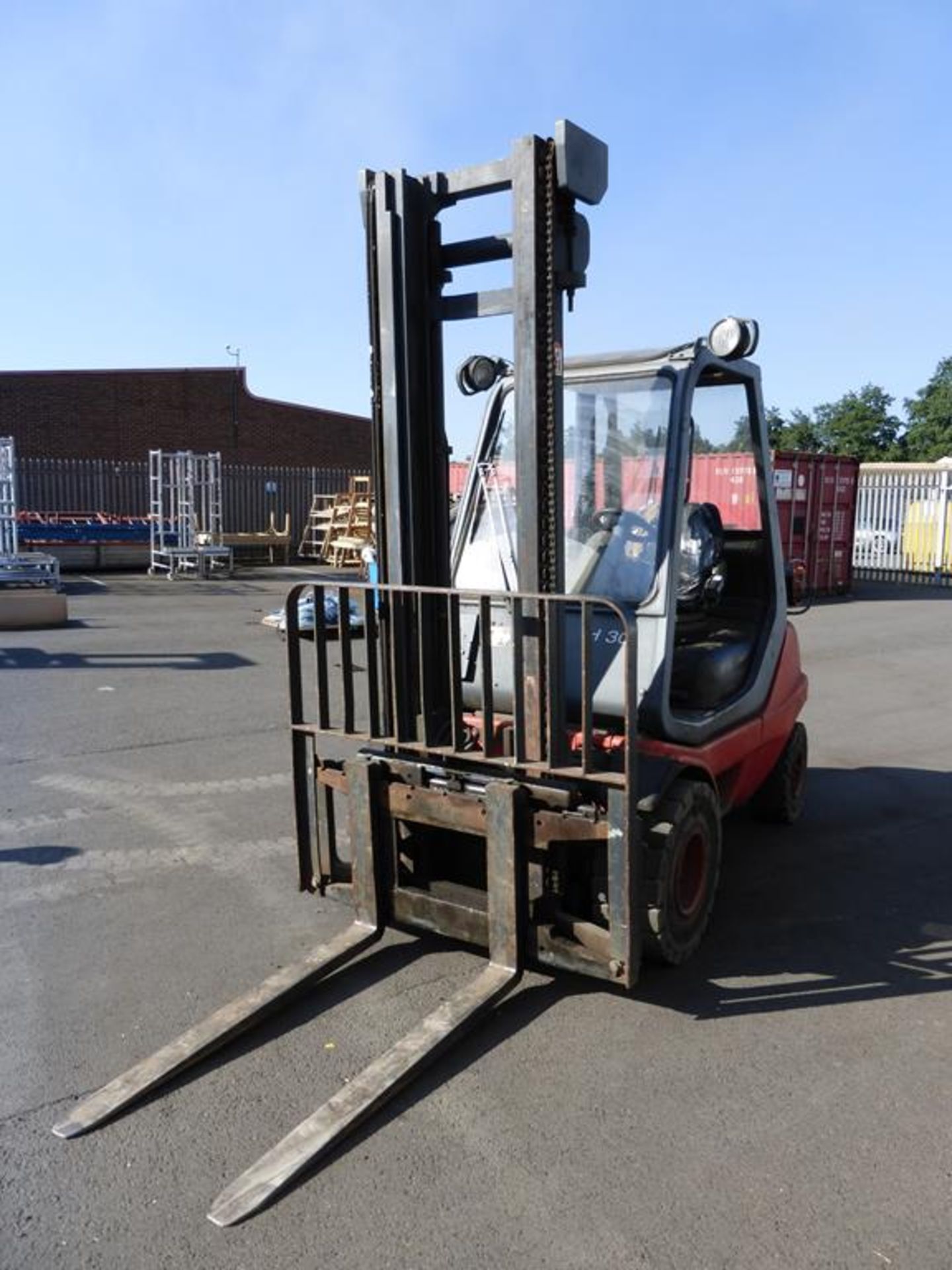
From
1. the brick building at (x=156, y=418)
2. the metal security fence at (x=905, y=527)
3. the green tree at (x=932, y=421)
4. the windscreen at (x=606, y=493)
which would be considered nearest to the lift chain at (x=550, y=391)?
the windscreen at (x=606, y=493)

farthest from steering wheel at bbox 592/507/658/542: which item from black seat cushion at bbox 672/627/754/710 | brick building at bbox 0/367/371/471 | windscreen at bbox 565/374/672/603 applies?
brick building at bbox 0/367/371/471

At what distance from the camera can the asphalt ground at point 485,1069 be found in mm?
2699

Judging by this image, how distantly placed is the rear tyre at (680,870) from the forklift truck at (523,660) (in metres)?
0.01

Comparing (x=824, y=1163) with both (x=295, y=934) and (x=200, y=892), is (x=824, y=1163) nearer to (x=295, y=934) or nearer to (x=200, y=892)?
(x=295, y=934)

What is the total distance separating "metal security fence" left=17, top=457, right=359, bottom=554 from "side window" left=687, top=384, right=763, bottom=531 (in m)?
25.5

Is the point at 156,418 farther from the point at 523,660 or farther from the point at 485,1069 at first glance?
the point at 485,1069

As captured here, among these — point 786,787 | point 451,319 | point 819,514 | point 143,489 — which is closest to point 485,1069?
point 451,319

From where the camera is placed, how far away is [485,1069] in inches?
137

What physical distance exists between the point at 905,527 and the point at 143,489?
2144 centimetres

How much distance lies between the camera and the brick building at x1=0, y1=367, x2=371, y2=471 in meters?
30.9

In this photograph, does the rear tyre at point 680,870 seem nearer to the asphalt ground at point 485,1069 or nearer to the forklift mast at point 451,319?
the asphalt ground at point 485,1069

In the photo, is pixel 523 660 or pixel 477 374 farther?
pixel 477 374

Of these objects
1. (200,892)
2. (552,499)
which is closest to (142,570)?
(200,892)

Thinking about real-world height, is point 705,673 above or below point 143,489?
below
